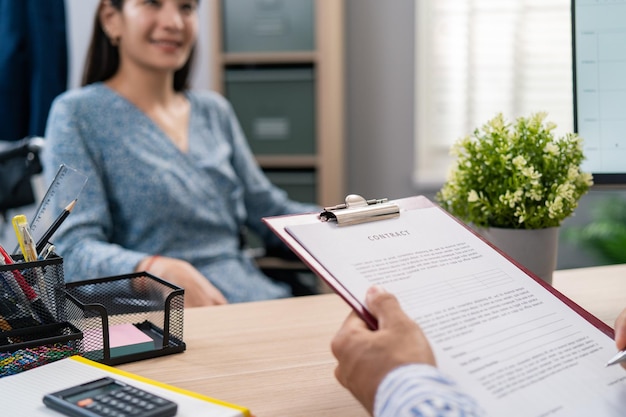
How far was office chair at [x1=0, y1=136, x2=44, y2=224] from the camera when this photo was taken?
2150 millimetres

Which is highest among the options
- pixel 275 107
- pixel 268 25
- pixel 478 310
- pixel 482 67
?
pixel 268 25

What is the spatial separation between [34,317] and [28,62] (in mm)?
2174

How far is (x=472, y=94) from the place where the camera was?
3.15m

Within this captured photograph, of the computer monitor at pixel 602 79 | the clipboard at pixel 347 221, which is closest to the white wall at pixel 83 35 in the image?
the computer monitor at pixel 602 79

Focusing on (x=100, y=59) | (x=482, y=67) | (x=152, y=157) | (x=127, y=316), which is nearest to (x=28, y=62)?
(x=100, y=59)

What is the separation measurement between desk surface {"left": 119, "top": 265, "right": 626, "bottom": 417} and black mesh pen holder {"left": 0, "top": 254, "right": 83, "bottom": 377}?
10cm

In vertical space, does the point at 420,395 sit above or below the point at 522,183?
below

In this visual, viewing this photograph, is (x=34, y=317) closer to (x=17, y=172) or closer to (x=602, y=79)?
(x=602, y=79)

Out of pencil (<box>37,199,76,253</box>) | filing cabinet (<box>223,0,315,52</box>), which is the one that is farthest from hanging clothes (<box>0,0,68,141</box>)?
pencil (<box>37,199,76,253</box>)

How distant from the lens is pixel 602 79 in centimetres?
Answer: 102

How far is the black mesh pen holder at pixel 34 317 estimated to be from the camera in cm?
77

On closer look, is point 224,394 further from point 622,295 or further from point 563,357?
point 622,295

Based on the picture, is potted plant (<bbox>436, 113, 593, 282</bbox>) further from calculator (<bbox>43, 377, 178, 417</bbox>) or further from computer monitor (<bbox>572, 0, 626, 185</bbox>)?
calculator (<bbox>43, 377, 178, 417</bbox>)

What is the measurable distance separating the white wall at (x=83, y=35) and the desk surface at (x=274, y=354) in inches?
89.6
